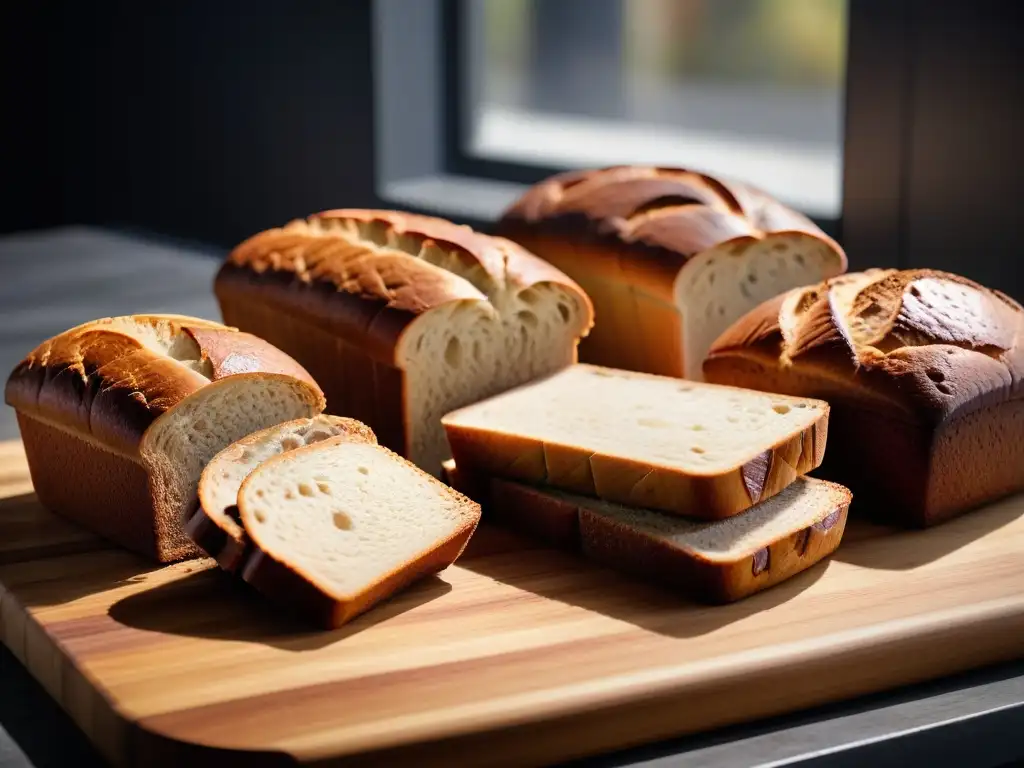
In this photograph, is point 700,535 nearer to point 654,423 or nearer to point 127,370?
point 654,423

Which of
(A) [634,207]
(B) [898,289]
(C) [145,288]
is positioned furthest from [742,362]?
(C) [145,288]

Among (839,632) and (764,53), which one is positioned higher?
(764,53)

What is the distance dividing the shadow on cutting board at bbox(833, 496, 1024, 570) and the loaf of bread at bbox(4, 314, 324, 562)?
80 cm

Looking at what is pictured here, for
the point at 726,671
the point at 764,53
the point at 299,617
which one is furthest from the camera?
the point at 764,53

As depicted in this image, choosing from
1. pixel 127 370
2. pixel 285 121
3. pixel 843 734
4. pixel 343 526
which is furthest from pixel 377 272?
pixel 285 121

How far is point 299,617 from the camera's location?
176 centimetres

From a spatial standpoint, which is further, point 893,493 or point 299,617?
point 893,493

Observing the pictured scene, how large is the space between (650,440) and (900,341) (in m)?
0.41

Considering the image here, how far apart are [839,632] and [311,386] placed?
809mm

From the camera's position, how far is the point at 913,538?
204 cm

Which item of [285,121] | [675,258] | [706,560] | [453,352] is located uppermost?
[285,121]

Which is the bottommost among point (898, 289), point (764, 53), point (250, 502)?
point (250, 502)

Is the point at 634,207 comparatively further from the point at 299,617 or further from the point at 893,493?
the point at 299,617

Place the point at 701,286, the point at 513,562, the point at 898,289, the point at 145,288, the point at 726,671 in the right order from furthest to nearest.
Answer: the point at 145,288 → the point at 701,286 → the point at 898,289 → the point at 513,562 → the point at 726,671
